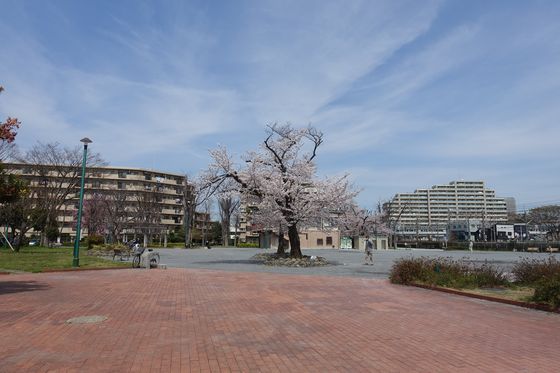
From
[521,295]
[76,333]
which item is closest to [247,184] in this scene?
[521,295]

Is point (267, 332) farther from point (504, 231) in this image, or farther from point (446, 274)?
point (504, 231)

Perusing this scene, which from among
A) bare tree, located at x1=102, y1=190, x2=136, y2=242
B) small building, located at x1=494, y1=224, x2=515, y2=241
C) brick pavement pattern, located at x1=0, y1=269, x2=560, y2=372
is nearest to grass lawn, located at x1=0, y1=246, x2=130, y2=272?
brick pavement pattern, located at x1=0, y1=269, x2=560, y2=372

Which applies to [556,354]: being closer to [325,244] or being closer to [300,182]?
[300,182]

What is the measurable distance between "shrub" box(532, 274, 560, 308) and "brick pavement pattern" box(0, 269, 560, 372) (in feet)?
1.76

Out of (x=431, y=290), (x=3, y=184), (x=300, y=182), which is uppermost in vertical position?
(x=300, y=182)

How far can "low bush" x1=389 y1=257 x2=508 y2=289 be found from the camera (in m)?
13.7

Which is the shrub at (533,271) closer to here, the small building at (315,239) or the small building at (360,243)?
the small building at (360,243)

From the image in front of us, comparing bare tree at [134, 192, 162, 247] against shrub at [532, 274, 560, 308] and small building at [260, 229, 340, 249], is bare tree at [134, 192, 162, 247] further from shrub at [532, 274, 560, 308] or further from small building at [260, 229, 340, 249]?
shrub at [532, 274, 560, 308]

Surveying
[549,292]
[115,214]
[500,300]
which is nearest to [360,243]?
[115,214]

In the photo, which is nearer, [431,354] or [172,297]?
[431,354]

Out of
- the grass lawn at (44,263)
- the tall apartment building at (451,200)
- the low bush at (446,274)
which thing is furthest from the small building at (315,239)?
the tall apartment building at (451,200)

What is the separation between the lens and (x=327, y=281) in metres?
15.8

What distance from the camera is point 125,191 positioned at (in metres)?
67.1

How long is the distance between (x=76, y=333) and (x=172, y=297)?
434cm
